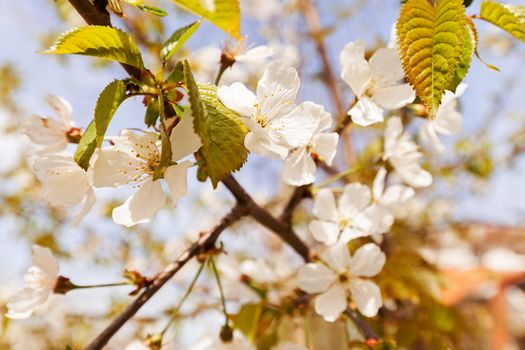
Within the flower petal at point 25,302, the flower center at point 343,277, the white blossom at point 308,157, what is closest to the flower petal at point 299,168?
the white blossom at point 308,157

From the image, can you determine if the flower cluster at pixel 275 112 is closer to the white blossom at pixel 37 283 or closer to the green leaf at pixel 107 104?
the green leaf at pixel 107 104

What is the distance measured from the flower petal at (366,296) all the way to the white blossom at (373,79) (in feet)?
0.95

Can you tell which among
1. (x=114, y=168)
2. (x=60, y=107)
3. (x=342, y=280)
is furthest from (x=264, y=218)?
(x=60, y=107)

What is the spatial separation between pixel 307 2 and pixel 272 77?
2396 millimetres

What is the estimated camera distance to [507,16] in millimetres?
573

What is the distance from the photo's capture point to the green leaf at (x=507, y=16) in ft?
1.85

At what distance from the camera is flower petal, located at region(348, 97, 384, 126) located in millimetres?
674

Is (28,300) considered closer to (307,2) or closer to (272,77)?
(272,77)

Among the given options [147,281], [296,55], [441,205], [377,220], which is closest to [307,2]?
[296,55]

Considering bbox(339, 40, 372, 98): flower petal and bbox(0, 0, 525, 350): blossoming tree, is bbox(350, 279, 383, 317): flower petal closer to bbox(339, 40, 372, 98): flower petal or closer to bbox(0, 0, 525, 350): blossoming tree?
bbox(0, 0, 525, 350): blossoming tree

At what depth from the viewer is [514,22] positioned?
0.57 meters

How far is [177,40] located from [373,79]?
337mm

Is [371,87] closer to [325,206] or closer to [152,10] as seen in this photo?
[325,206]

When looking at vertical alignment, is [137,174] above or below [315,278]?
above
